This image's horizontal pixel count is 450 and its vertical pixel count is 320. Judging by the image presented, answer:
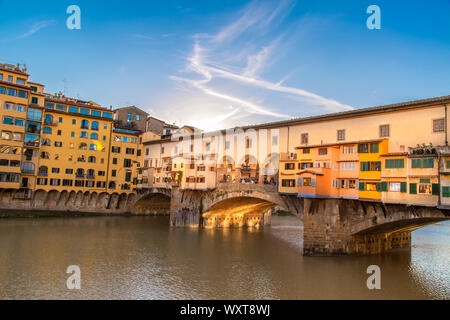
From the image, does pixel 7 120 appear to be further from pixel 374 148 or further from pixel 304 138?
pixel 374 148

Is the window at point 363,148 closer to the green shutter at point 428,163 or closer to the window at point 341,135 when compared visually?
the window at point 341,135

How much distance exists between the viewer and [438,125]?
27.1 m

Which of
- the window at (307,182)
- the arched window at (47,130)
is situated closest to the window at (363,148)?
the window at (307,182)

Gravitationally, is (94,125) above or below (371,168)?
above

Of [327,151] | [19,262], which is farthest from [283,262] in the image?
Answer: [19,262]

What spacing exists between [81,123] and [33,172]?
12.2 metres

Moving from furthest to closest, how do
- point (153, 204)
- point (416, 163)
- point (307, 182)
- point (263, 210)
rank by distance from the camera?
point (153, 204)
point (263, 210)
point (307, 182)
point (416, 163)

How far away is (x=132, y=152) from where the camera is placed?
68.7 m

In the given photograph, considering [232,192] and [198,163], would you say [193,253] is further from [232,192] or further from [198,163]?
[198,163]

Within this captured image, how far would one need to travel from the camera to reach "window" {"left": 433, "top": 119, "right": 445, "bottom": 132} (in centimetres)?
2681

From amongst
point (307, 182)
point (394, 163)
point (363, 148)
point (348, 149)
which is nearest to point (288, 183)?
point (307, 182)

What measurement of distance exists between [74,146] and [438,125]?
57048 mm

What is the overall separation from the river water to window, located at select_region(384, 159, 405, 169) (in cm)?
888

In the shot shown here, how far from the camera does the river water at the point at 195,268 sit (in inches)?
874
